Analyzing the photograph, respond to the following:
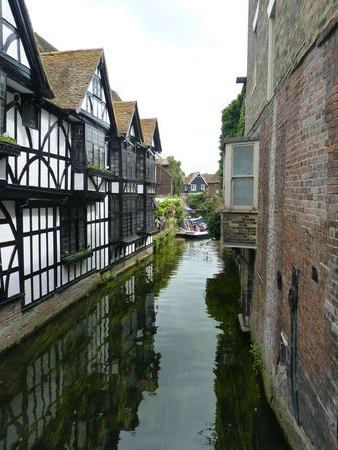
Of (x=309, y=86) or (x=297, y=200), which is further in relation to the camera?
(x=297, y=200)

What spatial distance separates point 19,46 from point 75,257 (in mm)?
7365

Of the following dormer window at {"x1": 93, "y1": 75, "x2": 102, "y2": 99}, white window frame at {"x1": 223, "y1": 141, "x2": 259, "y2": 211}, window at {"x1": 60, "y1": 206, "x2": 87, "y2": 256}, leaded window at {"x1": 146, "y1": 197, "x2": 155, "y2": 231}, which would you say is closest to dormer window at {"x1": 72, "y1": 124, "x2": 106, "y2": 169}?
dormer window at {"x1": 93, "y1": 75, "x2": 102, "y2": 99}

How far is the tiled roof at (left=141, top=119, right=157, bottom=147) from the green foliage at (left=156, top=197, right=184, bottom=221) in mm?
11418

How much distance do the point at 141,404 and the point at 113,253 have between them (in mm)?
11782

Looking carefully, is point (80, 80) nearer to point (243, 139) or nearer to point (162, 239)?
point (243, 139)

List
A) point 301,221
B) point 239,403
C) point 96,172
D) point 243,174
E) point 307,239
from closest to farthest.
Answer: point 307,239 → point 301,221 → point 239,403 → point 243,174 → point 96,172

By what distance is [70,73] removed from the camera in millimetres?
13516

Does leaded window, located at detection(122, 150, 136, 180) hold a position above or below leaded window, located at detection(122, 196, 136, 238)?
above

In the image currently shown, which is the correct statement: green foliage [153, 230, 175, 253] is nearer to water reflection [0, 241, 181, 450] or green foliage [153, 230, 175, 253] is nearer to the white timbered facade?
the white timbered facade

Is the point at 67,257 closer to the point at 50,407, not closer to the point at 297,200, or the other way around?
the point at 50,407

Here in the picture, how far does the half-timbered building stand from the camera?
9.08m

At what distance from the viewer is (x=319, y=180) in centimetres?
413

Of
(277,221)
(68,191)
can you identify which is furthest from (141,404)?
(68,191)

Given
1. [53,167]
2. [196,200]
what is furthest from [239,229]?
[196,200]
